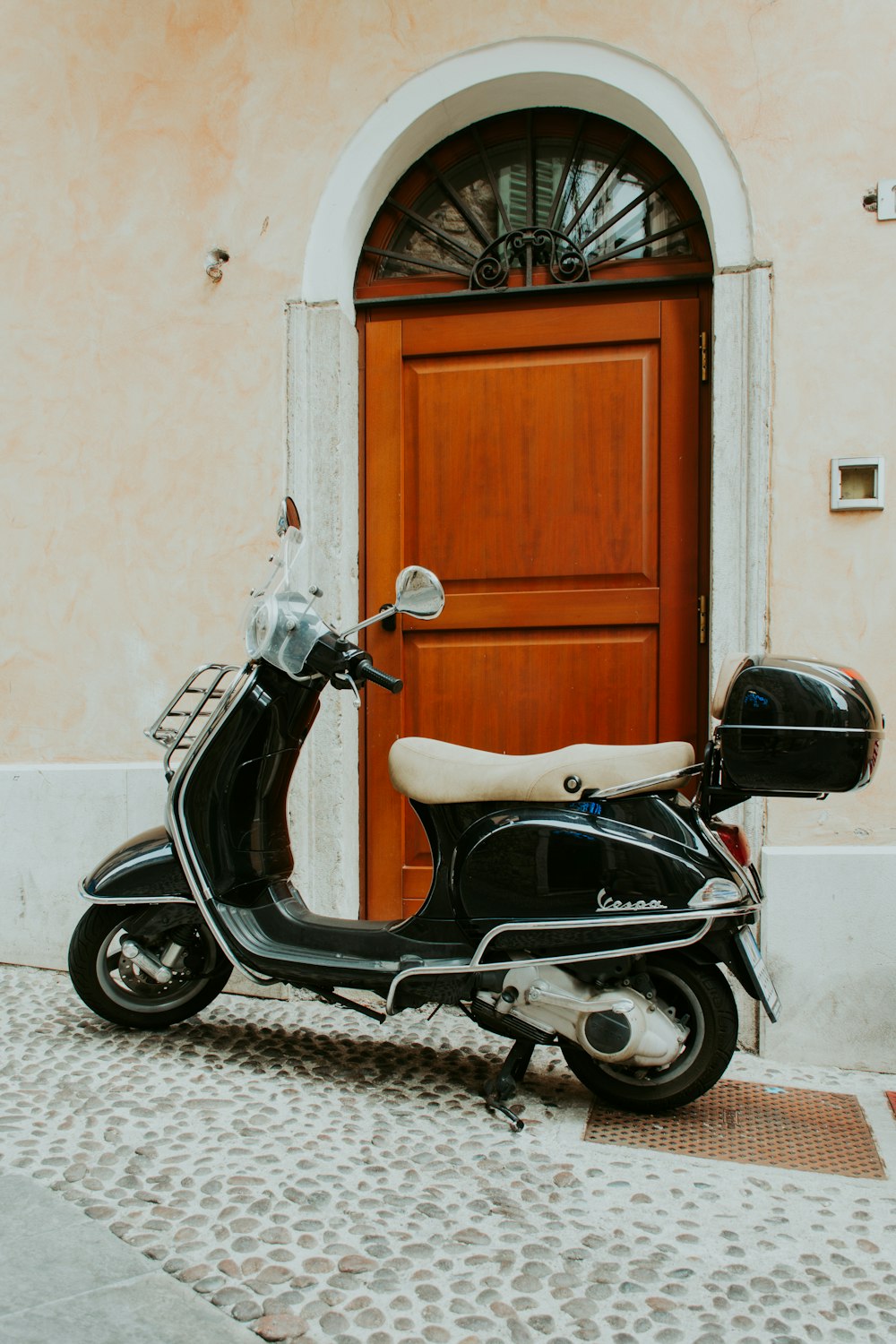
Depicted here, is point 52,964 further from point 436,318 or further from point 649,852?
point 436,318

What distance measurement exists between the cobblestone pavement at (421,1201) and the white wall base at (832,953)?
132mm

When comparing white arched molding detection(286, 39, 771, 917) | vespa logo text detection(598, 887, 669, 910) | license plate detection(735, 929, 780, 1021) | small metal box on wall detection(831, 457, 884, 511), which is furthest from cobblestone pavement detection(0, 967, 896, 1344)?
small metal box on wall detection(831, 457, 884, 511)

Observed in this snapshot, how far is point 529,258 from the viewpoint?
13.3 ft

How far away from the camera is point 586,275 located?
4.00 m

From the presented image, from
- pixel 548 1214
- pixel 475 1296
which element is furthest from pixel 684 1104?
pixel 475 1296

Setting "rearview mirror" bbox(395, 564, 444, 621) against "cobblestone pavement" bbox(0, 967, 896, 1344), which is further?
"rearview mirror" bbox(395, 564, 444, 621)

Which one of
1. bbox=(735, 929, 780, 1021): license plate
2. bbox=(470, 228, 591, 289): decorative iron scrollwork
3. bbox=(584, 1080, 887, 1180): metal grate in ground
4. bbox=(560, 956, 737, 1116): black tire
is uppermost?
bbox=(470, 228, 591, 289): decorative iron scrollwork

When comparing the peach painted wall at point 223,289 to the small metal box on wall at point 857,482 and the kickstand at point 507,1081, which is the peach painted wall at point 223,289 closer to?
the small metal box on wall at point 857,482

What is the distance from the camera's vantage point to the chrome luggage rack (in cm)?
328

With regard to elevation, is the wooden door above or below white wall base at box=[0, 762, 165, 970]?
above

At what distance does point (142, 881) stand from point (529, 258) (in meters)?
2.65

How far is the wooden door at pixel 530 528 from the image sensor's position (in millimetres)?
3914

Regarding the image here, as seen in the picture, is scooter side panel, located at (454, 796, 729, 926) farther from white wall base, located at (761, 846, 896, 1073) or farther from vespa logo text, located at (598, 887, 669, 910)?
white wall base, located at (761, 846, 896, 1073)

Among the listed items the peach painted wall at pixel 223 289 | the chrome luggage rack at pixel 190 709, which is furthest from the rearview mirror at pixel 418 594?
the peach painted wall at pixel 223 289
